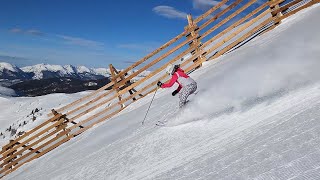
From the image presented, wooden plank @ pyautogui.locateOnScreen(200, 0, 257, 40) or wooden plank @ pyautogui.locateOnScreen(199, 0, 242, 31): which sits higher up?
wooden plank @ pyautogui.locateOnScreen(199, 0, 242, 31)

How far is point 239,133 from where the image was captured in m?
5.86

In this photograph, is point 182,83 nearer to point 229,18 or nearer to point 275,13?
point 229,18

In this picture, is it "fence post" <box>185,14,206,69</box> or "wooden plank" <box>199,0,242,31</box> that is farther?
"fence post" <box>185,14,206,69</box>

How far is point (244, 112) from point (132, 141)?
3.21 metres

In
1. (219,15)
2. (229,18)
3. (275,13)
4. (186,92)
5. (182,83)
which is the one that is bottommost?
(186,92)

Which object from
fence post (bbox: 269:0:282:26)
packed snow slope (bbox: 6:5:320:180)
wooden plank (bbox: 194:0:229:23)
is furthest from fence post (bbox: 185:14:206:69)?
packed snow slope (bbox: 6:5:320:180)

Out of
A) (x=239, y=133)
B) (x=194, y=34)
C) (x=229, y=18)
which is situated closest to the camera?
(x=239, y=133)

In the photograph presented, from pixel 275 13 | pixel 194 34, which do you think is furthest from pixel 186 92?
pixel 275 13

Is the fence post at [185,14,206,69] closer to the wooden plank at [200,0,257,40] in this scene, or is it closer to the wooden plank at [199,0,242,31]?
the wooden plank at [199,0,242,31]

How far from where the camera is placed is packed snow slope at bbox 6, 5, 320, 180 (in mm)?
4465

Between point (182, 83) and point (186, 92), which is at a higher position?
point (182, 83)

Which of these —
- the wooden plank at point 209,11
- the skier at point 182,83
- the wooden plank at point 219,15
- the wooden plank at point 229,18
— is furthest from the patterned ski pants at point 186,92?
the wooden plank at point 209,11

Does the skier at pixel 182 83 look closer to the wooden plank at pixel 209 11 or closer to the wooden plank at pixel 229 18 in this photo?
the wooden plank at pixel 229 18

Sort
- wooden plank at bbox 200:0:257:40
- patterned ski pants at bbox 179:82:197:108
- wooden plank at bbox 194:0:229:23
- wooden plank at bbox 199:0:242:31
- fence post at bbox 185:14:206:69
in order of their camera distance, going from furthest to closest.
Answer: fence post at bbox 185:14:206:69 → wooden plank at bbox 194:0:229:23 → wooden plank at bbox 199:0:242:31 → wooden plank at bbox 200:0:257:40 → patterned ski pants at bbox 179:82:197:108
